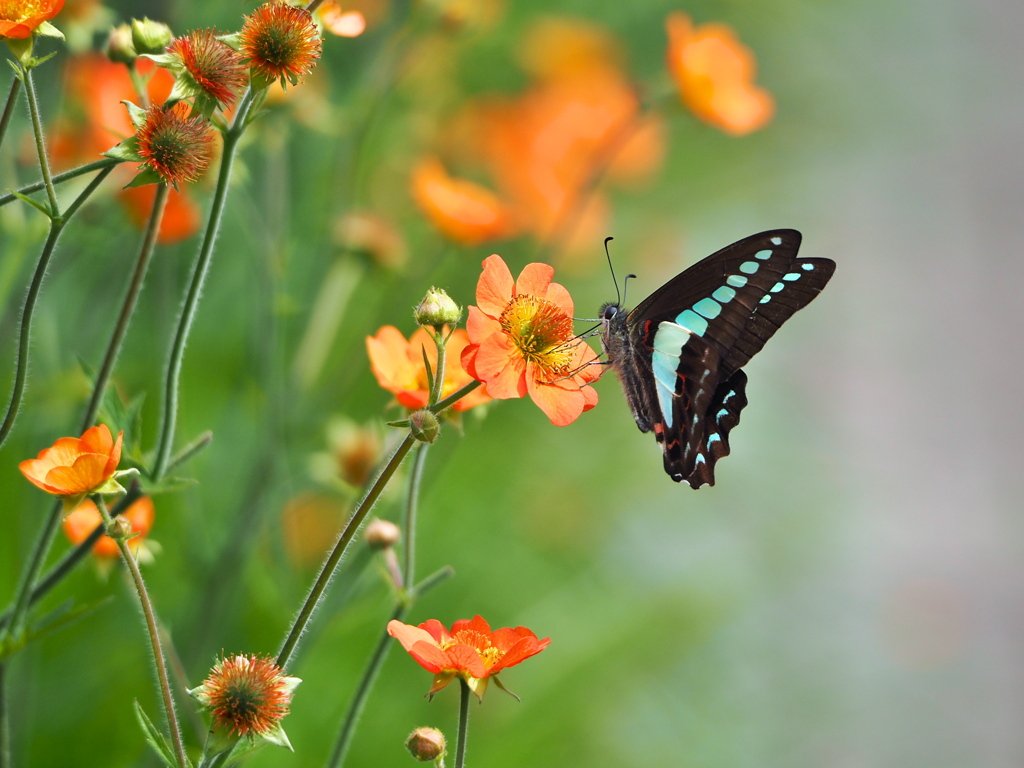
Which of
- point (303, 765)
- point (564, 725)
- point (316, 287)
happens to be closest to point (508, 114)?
point (316, 287)

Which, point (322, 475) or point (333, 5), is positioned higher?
point (333, 5)

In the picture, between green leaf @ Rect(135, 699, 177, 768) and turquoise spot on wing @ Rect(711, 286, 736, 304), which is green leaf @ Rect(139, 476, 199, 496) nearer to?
green leaf @ Rect(135, 699, 177, 768)

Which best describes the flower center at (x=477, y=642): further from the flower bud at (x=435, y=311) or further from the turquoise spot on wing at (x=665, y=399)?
the turquoise spot on wing at (x=665, y=399)

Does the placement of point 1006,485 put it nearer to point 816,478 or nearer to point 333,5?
point 816,478

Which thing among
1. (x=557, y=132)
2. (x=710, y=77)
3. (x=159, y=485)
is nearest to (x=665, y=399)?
(x=710, y=77)

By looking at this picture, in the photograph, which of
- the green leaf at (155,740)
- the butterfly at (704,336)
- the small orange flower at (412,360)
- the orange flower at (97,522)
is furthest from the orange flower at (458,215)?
the green leaf at (155,740)

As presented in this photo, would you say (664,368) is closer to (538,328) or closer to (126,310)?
(538,328)
